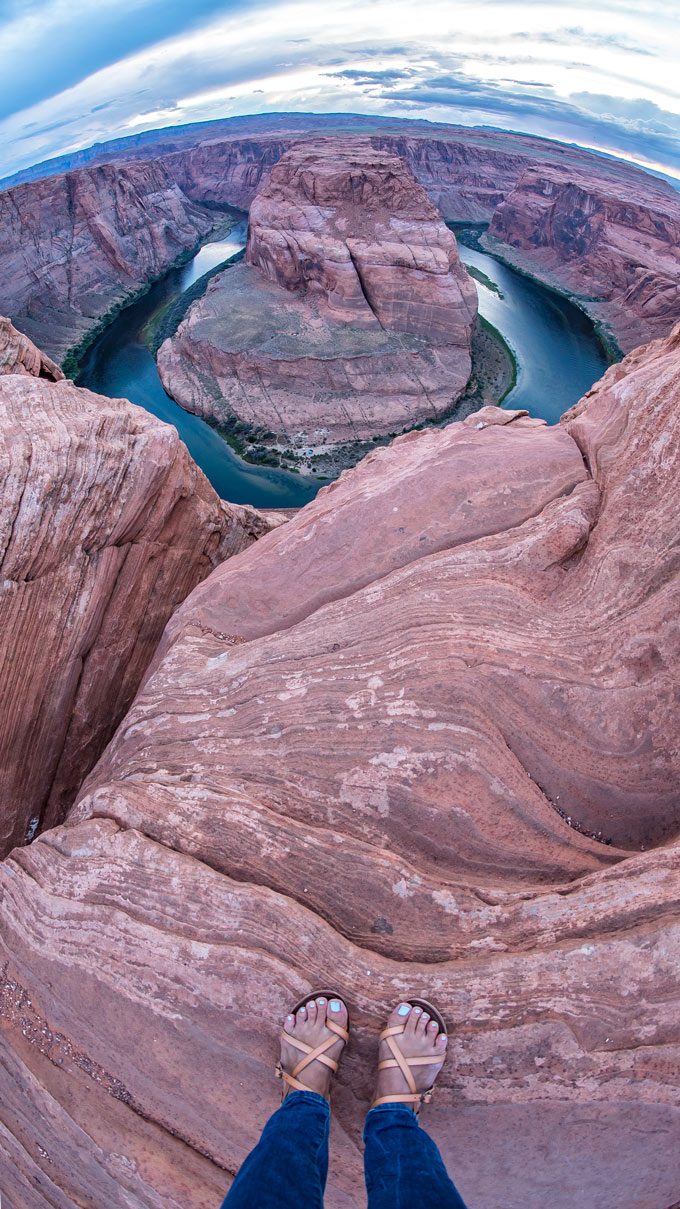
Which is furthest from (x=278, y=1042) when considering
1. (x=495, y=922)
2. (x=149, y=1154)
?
(x=495, y=922)

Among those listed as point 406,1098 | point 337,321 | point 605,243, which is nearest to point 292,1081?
point 406,1098

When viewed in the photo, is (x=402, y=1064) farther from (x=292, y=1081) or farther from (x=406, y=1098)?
Answer: (x=292, y=1081)

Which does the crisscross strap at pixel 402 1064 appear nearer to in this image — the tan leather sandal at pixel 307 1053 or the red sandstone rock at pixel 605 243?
the tan leather sandal at pixel 307 1053

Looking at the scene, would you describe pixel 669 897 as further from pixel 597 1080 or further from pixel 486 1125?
pixel 486 1125

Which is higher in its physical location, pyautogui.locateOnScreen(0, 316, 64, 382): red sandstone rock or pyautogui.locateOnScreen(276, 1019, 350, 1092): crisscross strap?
pyautogui.locateOnScreen(0, 316, 64, 382): red sandstone rock

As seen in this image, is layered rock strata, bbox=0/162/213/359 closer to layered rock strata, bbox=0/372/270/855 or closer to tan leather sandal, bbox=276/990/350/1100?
layered rock strata, bbox=0/372/270/855

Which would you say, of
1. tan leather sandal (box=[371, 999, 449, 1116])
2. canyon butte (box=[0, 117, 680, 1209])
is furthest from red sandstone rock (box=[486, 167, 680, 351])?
tan leather sandal (box=[371, 999, 449, 1116])

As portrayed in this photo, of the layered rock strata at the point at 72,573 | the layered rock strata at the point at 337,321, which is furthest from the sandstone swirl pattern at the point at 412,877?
the layered rock strata at the point at 337,321
